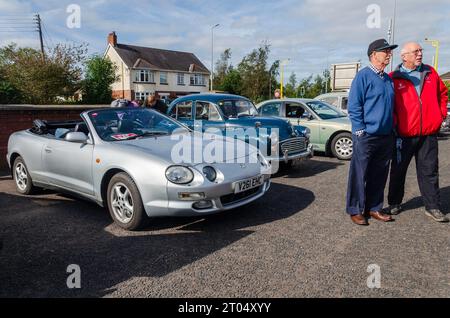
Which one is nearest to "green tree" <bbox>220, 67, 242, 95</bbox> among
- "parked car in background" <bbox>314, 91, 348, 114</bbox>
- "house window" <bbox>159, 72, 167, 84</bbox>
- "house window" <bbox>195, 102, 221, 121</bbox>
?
"house window" <bbox>159, 72, 167, 84</bbox>

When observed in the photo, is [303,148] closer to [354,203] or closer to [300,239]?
[354,203]

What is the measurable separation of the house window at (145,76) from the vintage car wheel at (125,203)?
155 feet

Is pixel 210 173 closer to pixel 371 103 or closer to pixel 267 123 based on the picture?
pixel 371 103

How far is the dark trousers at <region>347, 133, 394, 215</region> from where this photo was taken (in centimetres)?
408

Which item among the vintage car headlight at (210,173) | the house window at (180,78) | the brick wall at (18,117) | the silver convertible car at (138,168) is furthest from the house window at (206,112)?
the house window at (180,78)

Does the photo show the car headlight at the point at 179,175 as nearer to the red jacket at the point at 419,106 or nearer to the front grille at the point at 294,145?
the red jacket at the point at 419,106

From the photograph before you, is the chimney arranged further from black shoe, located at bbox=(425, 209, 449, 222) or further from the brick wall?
black shoe, located at bbox=(425, 209, 449, 222)

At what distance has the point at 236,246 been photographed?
363 cm

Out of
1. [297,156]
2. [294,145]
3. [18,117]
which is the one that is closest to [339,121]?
[294,145]

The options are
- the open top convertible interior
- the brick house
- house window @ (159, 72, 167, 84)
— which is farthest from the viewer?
house window @ (159, 72, 167, 84)

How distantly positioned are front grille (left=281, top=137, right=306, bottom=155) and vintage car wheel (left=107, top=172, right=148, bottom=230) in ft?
12.0

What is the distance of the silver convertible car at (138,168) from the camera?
3.84 meters

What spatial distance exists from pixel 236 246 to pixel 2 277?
2.11 m
